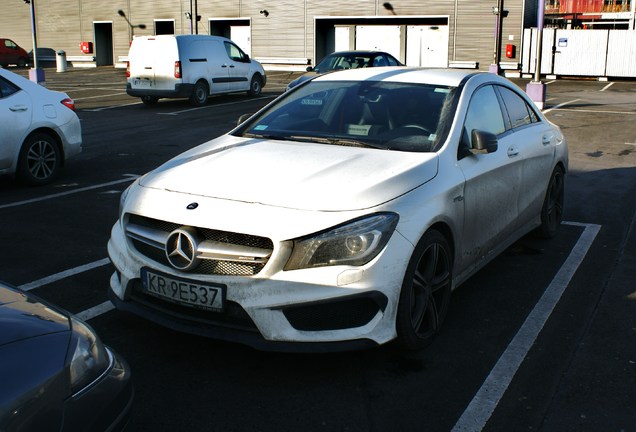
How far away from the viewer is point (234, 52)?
70.5 feet

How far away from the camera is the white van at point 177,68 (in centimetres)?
1920

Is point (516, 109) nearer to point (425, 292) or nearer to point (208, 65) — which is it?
point (425, 292)

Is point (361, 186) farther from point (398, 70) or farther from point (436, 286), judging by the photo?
point (398, 70)

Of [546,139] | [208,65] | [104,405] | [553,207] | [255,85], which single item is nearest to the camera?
[104,405]

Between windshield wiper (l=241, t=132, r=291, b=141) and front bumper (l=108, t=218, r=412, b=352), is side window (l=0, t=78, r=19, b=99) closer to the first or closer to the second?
windshield wiper (l=241, t=132, r=291, b=141)

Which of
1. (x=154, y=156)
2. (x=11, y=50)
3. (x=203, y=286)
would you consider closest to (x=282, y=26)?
(x=11, y=50)

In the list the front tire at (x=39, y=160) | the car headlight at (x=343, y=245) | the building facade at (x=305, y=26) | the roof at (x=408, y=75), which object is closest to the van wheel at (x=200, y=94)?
the front tire at (x=39, y=160)

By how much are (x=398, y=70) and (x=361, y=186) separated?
2.14 meters

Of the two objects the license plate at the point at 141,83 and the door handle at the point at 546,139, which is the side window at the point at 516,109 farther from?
the license plate at the point at 141,83

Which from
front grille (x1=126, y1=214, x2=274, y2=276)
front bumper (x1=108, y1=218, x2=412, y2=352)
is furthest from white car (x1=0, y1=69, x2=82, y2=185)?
front bumper (x1=108, y1=218, x2=412, y2=352)

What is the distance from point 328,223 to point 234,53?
18.6 meters

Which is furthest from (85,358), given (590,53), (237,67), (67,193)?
(590,53)

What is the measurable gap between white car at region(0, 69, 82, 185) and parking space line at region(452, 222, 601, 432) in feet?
19.8

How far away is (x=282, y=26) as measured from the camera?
38719mm
